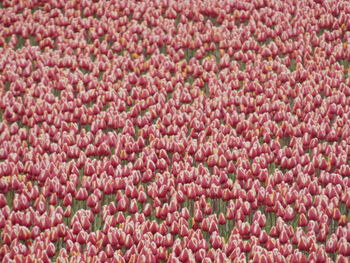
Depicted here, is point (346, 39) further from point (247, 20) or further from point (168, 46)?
point (168, 46)

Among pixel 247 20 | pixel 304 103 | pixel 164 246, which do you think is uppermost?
pixel 247 20

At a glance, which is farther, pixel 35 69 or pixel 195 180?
pixel 35 69


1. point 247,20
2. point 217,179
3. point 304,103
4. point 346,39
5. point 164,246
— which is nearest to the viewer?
point 164,246

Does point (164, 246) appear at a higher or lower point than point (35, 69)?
lower

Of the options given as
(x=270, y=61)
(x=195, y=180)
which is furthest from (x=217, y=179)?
(x=270, y=61)

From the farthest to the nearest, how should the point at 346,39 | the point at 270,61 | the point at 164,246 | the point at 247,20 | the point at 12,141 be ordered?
the point at 247,20
the point at 346,39
the point at 270,61
the point at 12,141
the point at 164,246

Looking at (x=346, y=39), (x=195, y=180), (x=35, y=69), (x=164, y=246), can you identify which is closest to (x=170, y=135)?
(x=195, y=180)

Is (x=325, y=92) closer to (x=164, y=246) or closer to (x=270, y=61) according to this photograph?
(x=270, y=61)
